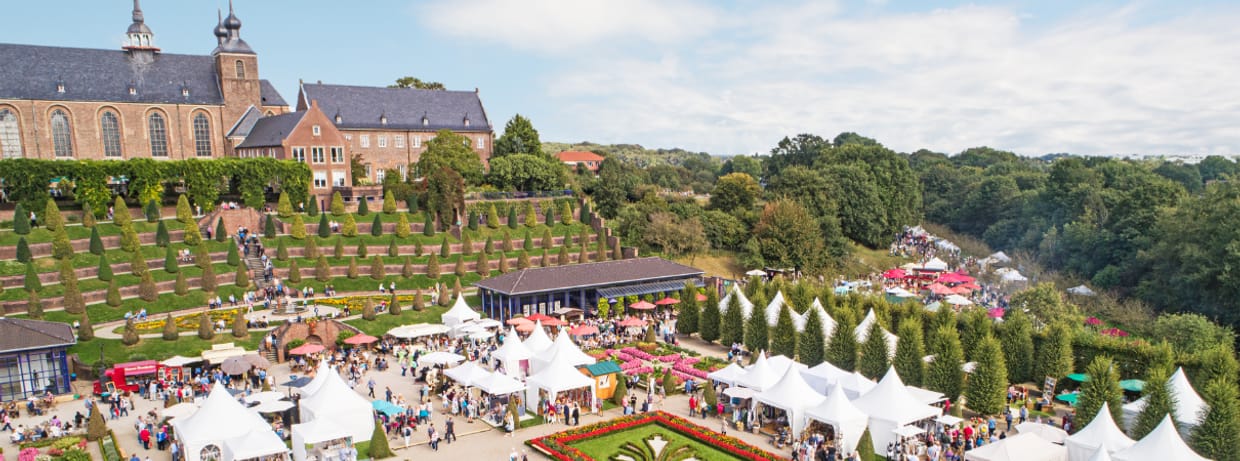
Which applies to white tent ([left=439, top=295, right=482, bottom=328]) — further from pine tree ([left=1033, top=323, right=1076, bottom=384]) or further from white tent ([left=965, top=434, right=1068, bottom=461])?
pine tree ([left=1033, top=323, right=1076, bottom=384])

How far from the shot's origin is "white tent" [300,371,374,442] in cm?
2548

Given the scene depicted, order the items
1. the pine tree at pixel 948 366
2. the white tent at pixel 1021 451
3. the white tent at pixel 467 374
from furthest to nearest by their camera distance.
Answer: the white tent at pixel 467 374 < the pine tree at pixel 948 366 < the white tent at pixel 1021 451

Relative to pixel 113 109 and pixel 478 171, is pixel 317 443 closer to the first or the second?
pixel 478 171

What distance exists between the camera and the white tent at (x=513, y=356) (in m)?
33.2

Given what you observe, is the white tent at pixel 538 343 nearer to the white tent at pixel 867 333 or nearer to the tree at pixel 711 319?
the tree at pixel 711 319

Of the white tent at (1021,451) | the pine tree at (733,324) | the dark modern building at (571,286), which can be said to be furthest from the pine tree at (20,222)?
the white tent at (1021,451)

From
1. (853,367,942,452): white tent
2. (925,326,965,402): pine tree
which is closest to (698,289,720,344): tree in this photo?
(925,326,965,402): pine tree

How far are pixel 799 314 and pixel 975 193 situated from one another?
59.1m

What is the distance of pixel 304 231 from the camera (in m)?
54.3

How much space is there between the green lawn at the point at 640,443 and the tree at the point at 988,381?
34.2ft

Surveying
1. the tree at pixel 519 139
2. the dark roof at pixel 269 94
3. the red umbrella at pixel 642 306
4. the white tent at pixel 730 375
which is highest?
the dark roof at pixel 269 94

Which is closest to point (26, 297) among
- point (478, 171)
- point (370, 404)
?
point (370, 404)

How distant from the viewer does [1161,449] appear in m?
21.1

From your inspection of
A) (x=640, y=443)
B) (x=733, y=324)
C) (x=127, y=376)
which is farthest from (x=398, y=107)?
(x=640, y=443)
